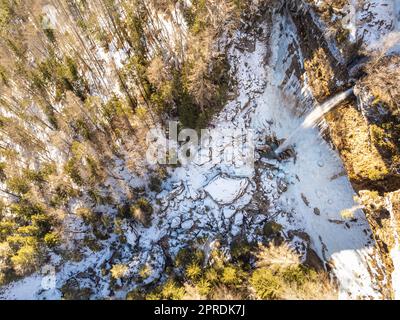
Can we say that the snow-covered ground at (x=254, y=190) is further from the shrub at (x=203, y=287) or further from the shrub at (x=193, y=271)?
the shrub at (x=203, y=287)

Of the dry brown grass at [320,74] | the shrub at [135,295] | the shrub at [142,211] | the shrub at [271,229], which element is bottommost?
the shrub at [135,295]

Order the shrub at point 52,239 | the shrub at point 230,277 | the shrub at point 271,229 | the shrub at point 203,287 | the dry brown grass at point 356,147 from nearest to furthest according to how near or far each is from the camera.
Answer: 1. the dry brown grass at point 356,147
2. the shrub at point 203,287
3. the shrub at point 230,277
4. the shrub at point 271,229
5. the shrub at point 52,239

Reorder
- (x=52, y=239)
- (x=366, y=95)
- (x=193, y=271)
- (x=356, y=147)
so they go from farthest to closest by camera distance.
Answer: (x=52, y=239), (x=193, y=271), (x=356, y=147), (x=366, y=95)

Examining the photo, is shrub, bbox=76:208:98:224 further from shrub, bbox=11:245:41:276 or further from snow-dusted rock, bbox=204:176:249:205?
snow-dusted rock, bbox=204:176:249:205

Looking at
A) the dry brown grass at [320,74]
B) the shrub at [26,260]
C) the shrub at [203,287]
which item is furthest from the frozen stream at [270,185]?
the shrub at [26,260]

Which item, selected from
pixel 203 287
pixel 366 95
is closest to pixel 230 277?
pixel 203 287

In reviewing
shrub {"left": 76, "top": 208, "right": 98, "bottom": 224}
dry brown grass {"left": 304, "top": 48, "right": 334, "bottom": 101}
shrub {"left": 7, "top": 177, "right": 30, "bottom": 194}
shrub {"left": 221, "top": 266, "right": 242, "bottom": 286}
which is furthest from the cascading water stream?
shrub {"left": 7, "top": 177, "right": 30, "bottom": 194}

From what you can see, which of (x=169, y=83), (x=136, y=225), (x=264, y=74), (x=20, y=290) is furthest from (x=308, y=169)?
(x=20, y=290)

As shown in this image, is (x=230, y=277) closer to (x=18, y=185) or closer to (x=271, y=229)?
(x=271, y=229)
